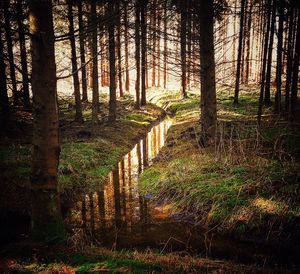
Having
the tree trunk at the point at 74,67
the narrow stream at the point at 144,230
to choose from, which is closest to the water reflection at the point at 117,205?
the narrow stream at the point at 144,230

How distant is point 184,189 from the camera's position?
→ 8.29 m

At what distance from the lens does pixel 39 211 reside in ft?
15.9

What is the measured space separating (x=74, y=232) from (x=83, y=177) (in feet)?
10.8

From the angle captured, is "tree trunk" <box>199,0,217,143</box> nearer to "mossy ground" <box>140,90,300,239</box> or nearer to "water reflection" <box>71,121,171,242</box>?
"mossy ground" <box>140,90,300,239</box>

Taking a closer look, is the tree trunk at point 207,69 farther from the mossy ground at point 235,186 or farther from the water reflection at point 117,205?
the water reflection at point 117,205

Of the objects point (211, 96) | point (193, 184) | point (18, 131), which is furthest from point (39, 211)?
point (18, 131)

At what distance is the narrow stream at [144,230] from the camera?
582 centimetres

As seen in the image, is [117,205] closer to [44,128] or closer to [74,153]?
[74,153]

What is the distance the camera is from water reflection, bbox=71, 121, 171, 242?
24.0 feet

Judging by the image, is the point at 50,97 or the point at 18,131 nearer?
the point at 50,97

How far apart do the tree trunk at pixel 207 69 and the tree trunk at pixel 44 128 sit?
6630mm

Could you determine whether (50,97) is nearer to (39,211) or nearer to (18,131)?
(39,211)

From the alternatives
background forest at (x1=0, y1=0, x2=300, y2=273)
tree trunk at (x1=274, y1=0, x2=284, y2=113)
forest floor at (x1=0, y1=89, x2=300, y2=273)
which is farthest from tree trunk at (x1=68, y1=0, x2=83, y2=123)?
tree trunk at (x1=274, y1=0, x2=284, y2=113)

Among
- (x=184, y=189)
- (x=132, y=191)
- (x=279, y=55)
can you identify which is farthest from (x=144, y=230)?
(x=279, y=55)
